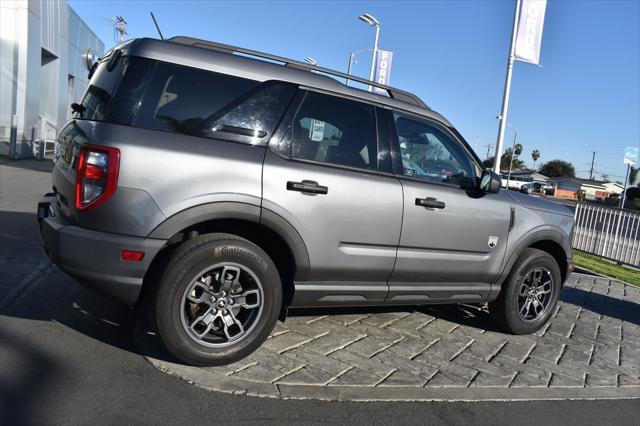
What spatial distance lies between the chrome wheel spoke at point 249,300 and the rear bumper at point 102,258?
0.66m

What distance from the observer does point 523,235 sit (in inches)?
200

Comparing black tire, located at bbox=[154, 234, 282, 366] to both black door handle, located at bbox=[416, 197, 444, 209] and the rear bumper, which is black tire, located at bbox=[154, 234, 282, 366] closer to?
the rear bumper

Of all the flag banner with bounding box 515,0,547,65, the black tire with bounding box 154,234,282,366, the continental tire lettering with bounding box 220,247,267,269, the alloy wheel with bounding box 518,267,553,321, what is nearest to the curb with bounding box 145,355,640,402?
the black tire with bounding box 154,234,282,366

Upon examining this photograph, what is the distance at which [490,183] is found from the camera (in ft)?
15.3

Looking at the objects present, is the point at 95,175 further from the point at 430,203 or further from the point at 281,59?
the point at 430,203

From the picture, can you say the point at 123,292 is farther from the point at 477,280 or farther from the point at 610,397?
the point at 610,397

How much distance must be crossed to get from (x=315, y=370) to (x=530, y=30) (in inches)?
430

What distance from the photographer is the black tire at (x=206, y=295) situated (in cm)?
350

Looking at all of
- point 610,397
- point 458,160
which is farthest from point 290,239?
point 610,397

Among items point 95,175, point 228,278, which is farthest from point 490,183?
point 95,175

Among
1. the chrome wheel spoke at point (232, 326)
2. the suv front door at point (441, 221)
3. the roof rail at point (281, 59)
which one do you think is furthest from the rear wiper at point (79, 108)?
the suv front door at point (441, 221)

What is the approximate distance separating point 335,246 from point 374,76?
871 inches

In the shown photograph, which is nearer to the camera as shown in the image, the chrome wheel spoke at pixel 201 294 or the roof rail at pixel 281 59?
the chrome wheel spoke at pixel 201 294

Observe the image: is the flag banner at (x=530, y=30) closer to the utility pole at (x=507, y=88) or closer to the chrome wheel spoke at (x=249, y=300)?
the utility pole at (x=507, y=88)
